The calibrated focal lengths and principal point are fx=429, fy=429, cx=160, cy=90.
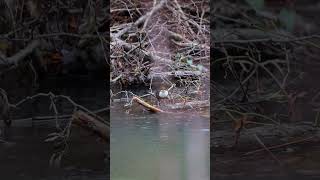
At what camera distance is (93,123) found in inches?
136

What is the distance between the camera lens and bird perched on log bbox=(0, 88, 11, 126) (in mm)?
3406

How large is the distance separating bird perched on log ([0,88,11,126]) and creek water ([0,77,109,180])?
49 millimetres

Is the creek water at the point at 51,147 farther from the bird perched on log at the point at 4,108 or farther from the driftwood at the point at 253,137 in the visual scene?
the driftwood at the point at 253,137

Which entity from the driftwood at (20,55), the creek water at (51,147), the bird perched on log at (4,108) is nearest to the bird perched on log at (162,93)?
the creek water at (51,147)

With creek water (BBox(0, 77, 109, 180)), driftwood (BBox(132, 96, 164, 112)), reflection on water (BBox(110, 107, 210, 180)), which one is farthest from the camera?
driftwood (BBox(132, 96, 164, 112))

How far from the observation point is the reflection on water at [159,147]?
3557 millimetres

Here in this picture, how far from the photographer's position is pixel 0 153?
3.42 m

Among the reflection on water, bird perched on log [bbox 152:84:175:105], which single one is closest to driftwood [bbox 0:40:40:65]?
the reflection on water

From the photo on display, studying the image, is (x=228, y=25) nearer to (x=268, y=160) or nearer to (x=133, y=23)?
(x=133, y=23)

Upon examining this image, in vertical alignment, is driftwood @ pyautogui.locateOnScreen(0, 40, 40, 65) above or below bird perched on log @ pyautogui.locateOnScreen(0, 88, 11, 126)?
above

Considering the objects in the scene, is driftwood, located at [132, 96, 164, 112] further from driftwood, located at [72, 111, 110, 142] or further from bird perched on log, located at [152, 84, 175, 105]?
driftwood, located at [72, 111, 110, 142]

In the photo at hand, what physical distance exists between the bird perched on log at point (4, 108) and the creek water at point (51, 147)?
0.05m

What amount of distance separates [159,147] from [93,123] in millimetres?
620

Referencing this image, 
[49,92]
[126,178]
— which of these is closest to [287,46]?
[126,178]
